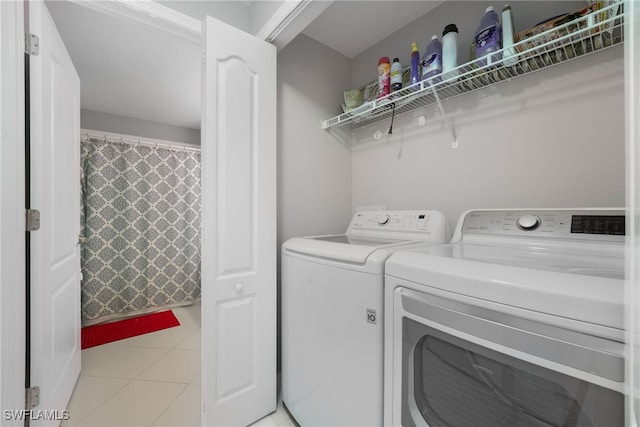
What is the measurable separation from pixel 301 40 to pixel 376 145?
0.92 m

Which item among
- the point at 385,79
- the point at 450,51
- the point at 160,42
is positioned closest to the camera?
the point at 450,51

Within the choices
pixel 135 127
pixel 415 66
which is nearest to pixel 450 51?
pixel 415 66

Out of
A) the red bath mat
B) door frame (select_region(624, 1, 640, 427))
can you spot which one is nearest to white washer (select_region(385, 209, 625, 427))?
door frame (select_region(624, 1, 640, 427))

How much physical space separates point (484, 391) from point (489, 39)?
140cm

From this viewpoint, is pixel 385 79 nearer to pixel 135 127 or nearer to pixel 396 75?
A: pixel 396 75

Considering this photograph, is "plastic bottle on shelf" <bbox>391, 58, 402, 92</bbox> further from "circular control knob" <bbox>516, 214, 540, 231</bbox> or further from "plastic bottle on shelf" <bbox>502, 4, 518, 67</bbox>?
"circular control knob" <bbox>516, 214, 540, 231</bbox>

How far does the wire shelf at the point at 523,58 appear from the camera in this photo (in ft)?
3.12

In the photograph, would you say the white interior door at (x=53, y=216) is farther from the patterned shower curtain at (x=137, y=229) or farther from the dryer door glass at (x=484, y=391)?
the dryer door glass at (x=484, y=391)

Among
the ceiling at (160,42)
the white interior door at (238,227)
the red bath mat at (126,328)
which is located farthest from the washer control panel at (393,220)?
the red bath mat at (126,328)

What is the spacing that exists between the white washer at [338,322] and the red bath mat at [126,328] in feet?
6.28

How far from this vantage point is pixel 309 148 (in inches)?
72.3

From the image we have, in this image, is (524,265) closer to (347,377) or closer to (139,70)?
(347,377)

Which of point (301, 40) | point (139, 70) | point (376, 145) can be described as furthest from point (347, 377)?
point (139, 70)

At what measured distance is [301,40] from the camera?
183 cm
